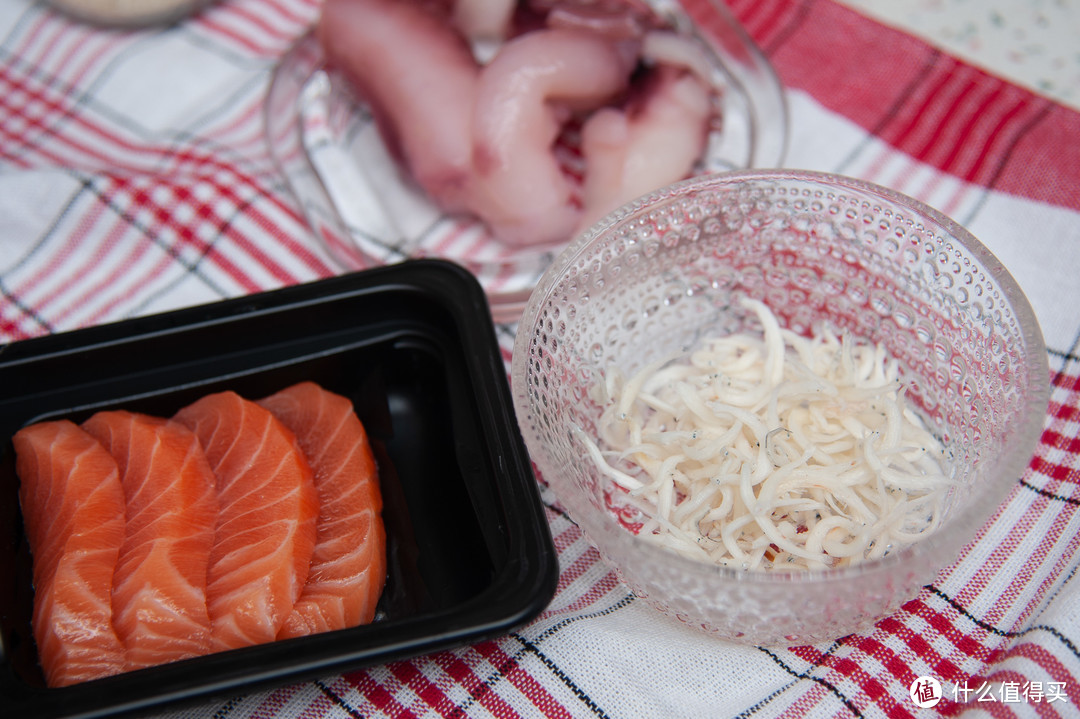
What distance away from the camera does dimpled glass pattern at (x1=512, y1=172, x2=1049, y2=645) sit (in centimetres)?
102

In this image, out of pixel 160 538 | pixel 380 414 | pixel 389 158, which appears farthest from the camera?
pixel 389 158

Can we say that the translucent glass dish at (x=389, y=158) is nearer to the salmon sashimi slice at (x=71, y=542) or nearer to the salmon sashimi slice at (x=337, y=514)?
the salmon sashimi slice at (x=337, y=514)

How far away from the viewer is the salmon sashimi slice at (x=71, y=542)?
3.61 feet

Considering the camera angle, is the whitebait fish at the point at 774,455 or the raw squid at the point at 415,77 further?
the raw squid at the point at 415,77

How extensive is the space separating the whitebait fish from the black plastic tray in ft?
0.62

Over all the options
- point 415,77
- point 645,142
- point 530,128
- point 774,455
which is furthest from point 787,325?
point 415,77

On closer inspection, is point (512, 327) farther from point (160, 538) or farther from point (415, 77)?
point (160, 538)

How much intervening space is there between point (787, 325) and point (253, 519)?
3.10 feet

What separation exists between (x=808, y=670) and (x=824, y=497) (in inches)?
9.9

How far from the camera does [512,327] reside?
167cm

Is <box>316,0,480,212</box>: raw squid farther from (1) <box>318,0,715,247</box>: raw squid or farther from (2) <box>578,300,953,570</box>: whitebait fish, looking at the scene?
(2) <box>578,300,953,570</box>: whitebait fish

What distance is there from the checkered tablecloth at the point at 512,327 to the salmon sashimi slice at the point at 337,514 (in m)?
0.13

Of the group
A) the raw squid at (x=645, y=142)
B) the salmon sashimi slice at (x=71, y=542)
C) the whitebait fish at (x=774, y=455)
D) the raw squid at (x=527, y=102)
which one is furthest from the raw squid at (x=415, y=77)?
the salmon sashimi slice at (x=71, y=542)

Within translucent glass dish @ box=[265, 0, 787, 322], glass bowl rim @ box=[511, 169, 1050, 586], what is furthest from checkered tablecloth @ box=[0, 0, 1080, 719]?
glass bowl rim @ box=[511, 169, 1050, 586]
